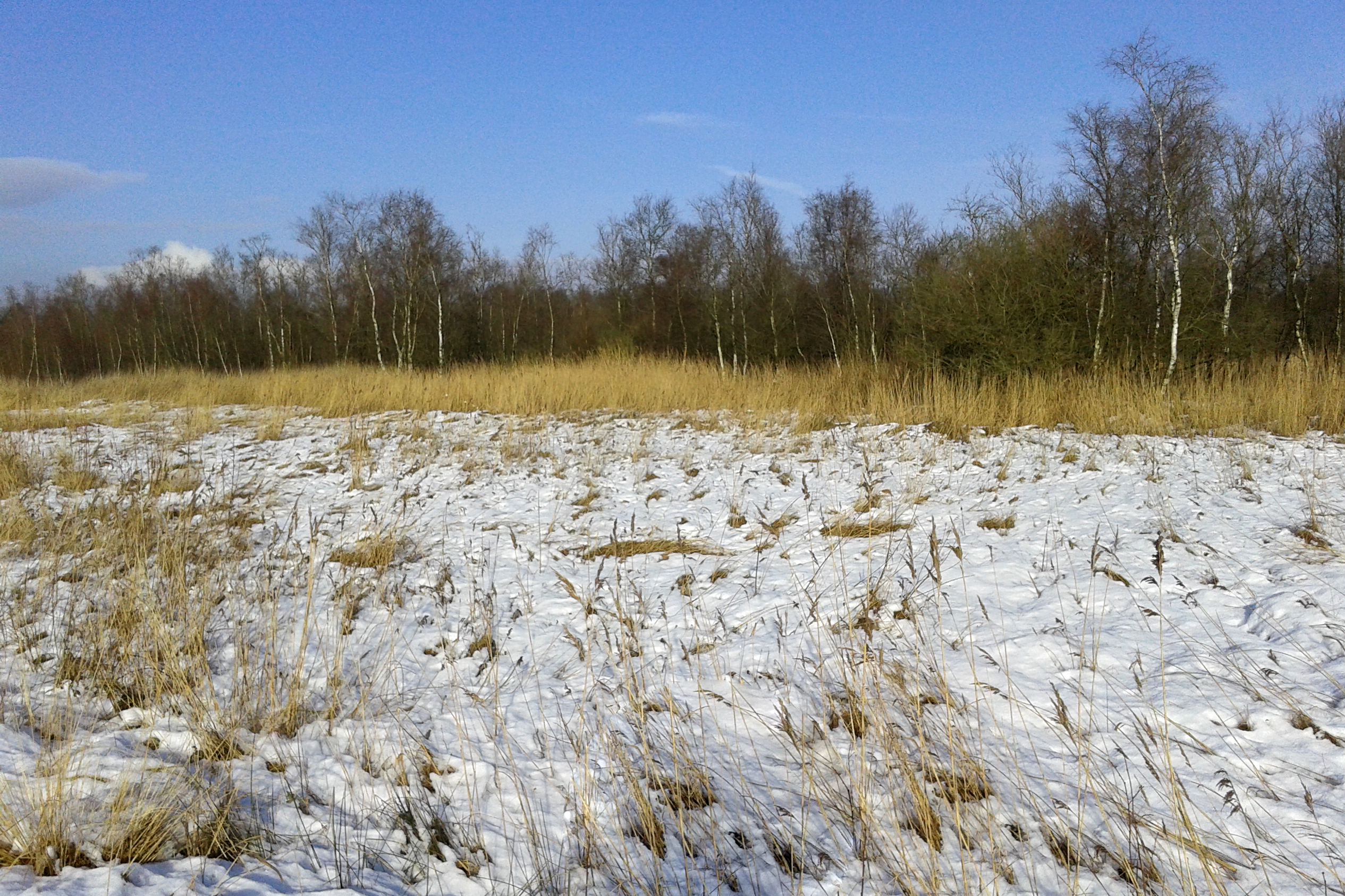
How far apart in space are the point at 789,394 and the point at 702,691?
8104 millimetres

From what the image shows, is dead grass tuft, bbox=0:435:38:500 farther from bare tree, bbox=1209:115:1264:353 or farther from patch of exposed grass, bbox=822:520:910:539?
bare tree, bbox=1209:115:1264:353

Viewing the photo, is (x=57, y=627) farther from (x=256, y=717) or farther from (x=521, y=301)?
(x=521, y=301)

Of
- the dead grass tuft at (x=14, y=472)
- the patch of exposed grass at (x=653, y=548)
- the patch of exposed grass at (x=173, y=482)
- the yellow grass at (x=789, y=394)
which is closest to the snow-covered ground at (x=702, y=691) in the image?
the patch of exposed grass at (x=653, y=548)

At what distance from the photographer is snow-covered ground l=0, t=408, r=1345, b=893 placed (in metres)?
2.10

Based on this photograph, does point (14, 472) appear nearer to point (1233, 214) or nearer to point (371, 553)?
point (371, 553)

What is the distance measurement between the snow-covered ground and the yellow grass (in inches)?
75.3

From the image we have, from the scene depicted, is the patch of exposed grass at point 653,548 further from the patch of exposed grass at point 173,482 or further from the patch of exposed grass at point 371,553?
the patch of exposed grass at point 173,482

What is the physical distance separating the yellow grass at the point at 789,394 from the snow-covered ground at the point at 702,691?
6.28 feet

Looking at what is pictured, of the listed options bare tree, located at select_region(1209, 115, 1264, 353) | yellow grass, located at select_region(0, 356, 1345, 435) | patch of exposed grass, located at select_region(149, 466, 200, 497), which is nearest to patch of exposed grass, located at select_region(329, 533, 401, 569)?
patch of exposed grass, located at select_region(149, 466, 200, 497)

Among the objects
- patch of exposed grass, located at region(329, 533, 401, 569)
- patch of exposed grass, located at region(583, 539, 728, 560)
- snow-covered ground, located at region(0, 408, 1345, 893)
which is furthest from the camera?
patch of exposed grass, located at region(583, 539, 728, 560)

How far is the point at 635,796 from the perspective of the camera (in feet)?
7.67

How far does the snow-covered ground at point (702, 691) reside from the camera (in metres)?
2.10

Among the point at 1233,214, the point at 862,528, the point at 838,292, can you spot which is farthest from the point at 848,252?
the point at 862,528

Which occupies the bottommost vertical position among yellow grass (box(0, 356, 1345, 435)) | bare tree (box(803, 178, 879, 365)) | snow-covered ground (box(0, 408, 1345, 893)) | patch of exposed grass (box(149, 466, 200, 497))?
snow-covered ground (box(0, 408, 1345, 893))
